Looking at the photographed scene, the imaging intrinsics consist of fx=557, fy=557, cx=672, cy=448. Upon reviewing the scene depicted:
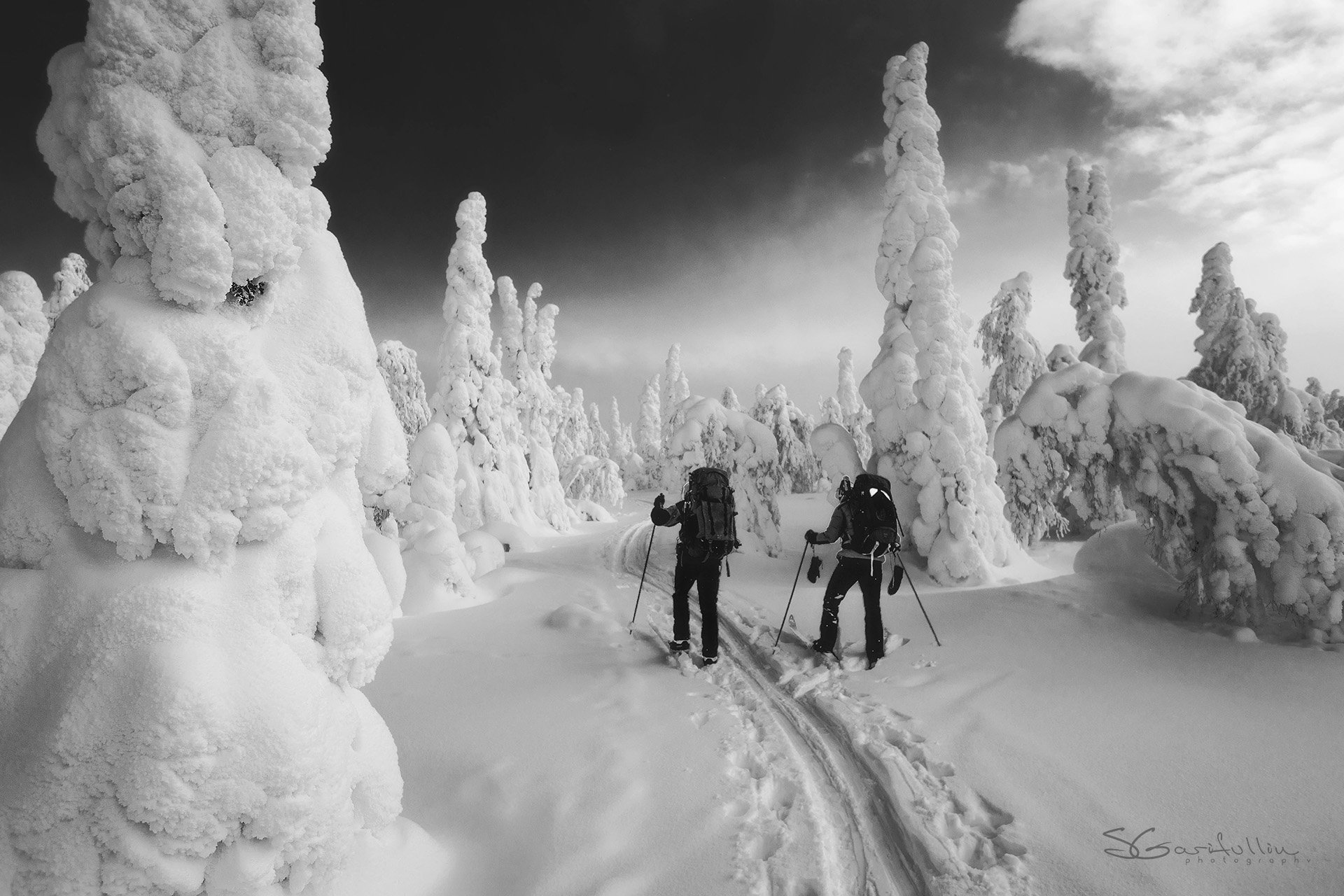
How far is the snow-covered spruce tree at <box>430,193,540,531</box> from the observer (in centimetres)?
1798

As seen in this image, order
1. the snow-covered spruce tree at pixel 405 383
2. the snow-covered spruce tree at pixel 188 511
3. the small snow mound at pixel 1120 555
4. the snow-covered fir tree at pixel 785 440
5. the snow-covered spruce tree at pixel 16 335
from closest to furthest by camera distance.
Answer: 1. the snow-covered spruce tree at pixel 188 511
2. the small snow mound at pixel 1120 555
3. the snow-covered spruce tree at pixel 16 335
4. the snow-covered fir tree at pixel 785 440
5. the snow-covered spruce tree at pixel 405 383

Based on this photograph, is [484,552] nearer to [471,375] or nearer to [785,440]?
[471,375]

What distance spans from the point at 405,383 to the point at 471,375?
46.9 feet

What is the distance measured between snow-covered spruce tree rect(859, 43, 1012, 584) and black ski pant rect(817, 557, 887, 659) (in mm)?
5005

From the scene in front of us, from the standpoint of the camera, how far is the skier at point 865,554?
5.97 m

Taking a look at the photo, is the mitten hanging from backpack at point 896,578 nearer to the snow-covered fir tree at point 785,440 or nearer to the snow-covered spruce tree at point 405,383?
the snow-covered fir tree at point 785,440

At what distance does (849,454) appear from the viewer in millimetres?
11930

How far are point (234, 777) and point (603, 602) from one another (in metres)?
6.97

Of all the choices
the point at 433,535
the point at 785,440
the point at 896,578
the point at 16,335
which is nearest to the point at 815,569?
the point at 896,578

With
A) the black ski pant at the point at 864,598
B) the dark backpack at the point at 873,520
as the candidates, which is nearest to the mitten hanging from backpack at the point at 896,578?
the black ski pant at the point at 864,598

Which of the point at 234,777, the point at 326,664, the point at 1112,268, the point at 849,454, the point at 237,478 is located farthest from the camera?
the point at 1112,268

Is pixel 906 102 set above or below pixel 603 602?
above

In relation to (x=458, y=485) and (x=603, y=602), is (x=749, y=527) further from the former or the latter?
(x=458, y=485)

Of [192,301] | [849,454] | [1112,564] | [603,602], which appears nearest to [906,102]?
[849,454]
